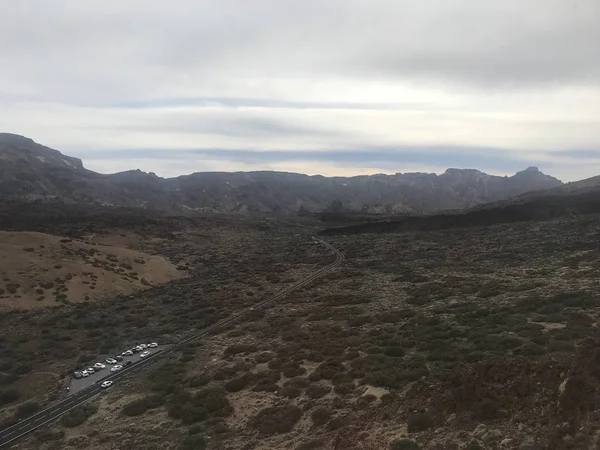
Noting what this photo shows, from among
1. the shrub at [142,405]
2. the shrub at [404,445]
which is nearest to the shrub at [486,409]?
the shrub at [404,445]

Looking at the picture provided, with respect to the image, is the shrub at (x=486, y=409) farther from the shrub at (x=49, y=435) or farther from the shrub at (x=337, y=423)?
the shrub at (x=49, y=435)

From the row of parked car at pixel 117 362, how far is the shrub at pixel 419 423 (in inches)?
861

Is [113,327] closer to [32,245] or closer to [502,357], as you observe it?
[32,245]

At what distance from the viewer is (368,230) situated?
4336 inches

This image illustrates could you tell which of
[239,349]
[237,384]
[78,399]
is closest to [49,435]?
[78,399]

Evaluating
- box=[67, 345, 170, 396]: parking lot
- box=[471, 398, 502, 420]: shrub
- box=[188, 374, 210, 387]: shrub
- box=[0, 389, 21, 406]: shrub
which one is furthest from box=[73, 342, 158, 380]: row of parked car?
box=[471, 398, 502, 420]: shrub

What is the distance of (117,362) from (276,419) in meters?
17.1

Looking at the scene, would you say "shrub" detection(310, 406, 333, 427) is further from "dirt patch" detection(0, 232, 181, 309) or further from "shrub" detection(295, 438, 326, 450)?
"dirt patch" detection(0, 232, 181, 309)

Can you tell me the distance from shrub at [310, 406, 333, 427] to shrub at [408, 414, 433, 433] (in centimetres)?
405

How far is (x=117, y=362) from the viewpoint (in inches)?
1309

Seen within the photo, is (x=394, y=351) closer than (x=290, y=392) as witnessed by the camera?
No

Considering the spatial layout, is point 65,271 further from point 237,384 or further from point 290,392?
point 290,392

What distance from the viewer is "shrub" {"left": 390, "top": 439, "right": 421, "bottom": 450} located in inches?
641

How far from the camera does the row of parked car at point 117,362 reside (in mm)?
31078
